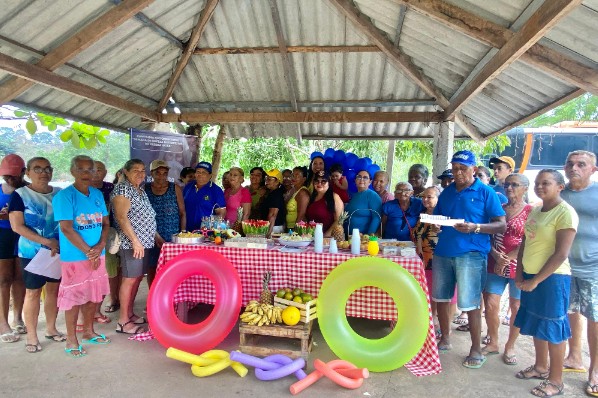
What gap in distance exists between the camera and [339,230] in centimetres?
350

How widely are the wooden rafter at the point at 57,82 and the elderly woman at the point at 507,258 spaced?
14.1 feet

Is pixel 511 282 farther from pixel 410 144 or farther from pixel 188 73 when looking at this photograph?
pixel 410 144

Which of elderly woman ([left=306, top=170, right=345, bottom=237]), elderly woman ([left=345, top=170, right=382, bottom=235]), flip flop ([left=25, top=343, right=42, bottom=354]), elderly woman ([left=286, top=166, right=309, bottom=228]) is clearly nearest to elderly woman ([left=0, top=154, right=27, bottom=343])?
flip flop ([left=25, top=343, right=42, bottom=354])

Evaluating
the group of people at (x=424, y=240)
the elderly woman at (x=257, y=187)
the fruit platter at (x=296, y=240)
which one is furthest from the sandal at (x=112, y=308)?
the fruit platter at (x=296, y=240)

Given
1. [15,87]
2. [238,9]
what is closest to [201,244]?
[15,87]

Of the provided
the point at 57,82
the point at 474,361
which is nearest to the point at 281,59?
the point at 57,82

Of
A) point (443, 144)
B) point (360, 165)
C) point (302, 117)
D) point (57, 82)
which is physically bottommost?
point (360, 165)

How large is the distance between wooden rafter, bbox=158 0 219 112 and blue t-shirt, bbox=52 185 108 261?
2.50 meters

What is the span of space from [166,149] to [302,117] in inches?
86.4

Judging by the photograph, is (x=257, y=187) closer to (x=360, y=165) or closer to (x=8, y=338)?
(x=360, y=165)

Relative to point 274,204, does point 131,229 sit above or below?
below

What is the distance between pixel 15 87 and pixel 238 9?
7.93 feet

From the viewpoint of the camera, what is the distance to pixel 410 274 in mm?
2785

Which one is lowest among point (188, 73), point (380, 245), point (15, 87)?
point (380, 245)
